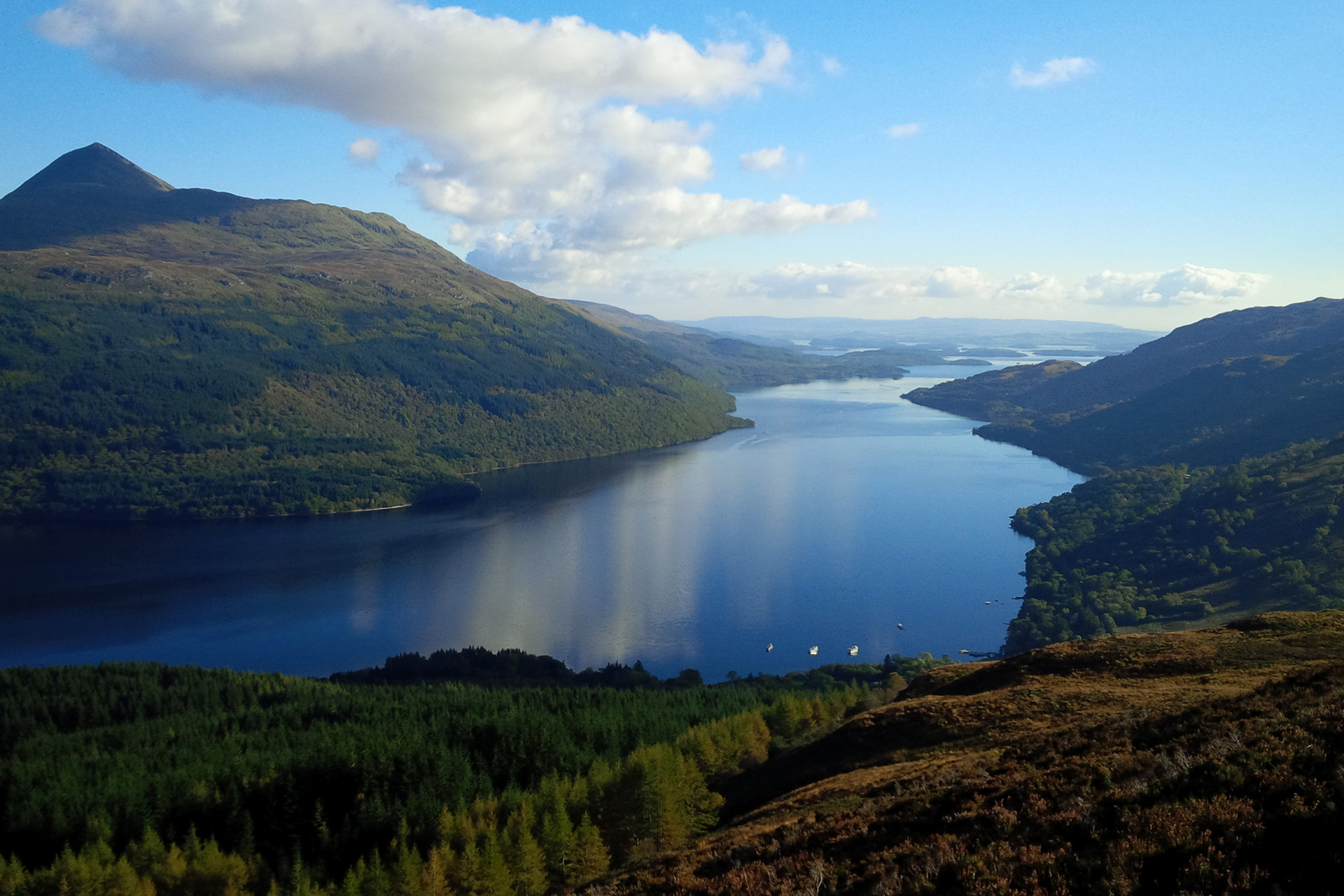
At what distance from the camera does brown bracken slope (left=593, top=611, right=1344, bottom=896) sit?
430 inches

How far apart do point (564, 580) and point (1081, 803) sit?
279 ft

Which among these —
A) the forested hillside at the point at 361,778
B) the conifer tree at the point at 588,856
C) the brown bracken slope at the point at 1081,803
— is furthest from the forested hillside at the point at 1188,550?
the conifer tree at the point at 588,856

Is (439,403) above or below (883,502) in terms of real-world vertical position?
above

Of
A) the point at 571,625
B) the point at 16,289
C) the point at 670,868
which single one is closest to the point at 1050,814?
the point at 670,868

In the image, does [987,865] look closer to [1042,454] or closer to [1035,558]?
[1035,558]

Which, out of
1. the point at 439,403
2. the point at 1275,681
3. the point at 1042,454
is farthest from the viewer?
the point at 439,403

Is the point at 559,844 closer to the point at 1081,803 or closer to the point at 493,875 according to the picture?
the point at 493,875

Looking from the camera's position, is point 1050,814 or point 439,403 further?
point 439,403

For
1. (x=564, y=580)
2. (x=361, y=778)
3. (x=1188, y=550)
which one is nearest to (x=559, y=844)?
(x=361, y=778)

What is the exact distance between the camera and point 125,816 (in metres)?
37.2

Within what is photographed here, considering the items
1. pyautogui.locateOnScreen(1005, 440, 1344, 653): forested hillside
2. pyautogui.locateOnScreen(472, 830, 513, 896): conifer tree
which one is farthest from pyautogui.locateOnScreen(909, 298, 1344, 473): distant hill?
pyautogui.locateOnScreen(472, 830, 513, 896): conifer tree

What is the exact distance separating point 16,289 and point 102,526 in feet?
337

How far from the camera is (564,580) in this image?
95.9 m

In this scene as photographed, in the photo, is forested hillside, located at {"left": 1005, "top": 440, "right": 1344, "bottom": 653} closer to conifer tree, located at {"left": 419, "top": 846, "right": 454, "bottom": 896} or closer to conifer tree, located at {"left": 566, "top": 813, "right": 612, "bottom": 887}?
conifer tree, located at {"left": 566, "top": 813, "right": 612, "bottom": 887}
